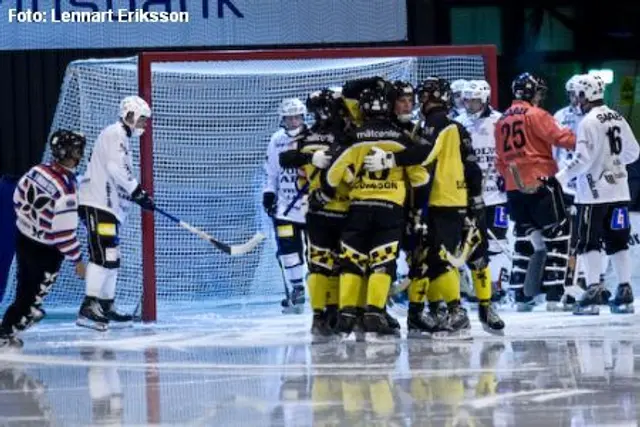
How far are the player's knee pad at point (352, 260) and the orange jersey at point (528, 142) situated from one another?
2.53 meters

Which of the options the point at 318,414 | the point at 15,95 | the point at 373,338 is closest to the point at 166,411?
the point at 318,414

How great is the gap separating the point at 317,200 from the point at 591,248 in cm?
230

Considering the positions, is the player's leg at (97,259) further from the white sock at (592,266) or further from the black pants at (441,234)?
the white sock at (592,266)

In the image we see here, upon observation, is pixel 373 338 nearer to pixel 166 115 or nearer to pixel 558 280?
pixel 558 280

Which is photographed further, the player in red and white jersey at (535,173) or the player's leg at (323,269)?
the player in red and white jersey at (535,173)

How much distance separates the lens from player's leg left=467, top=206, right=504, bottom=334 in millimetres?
9914

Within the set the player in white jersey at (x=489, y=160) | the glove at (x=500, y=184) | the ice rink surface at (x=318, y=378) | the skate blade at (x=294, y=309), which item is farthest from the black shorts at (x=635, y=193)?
the ice rink surface at (x=318, y=378)

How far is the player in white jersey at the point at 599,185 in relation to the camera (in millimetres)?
11234

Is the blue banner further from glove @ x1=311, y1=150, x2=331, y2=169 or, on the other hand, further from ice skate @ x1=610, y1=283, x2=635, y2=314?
glove @ x1=311, y1=150, x2=331, y2=169

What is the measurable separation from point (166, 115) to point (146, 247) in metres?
1.37

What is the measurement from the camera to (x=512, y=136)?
11836 millimetres

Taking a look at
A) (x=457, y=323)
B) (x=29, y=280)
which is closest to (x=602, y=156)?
(x=457, y=323)

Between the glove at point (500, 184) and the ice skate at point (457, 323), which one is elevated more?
the glove at point (500, 184)

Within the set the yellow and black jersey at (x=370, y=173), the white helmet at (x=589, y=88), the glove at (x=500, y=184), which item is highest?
the white helmet at (x=589, y=88)
